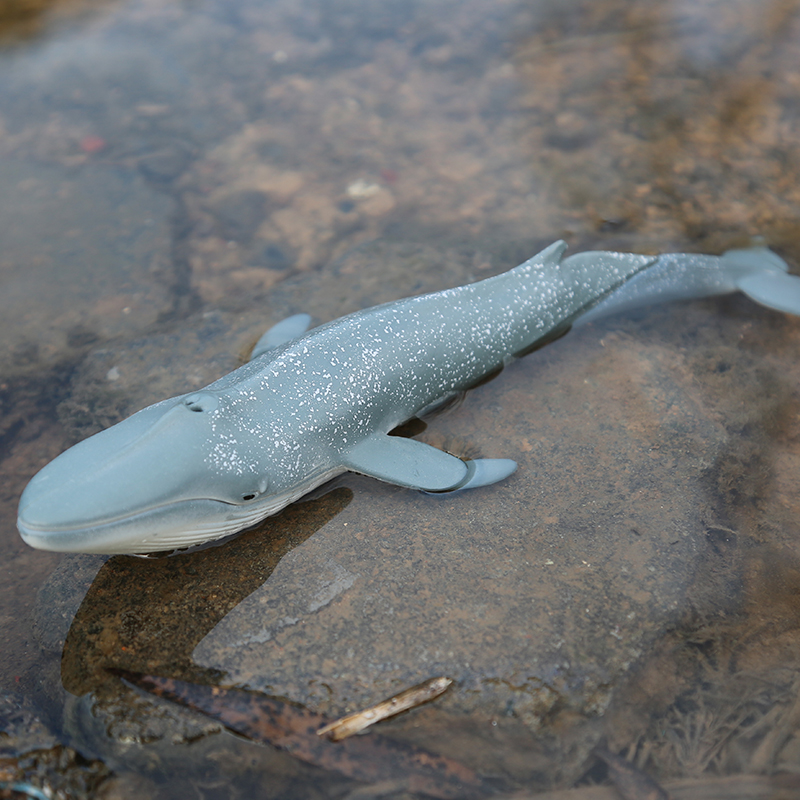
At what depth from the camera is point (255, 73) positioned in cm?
974

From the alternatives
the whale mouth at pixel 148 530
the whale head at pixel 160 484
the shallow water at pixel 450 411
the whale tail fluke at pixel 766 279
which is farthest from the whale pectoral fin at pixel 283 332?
the whale tail fluke at pixel 766 279

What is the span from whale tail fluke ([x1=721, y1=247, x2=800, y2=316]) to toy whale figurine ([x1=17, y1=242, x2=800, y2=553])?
0.02 metres

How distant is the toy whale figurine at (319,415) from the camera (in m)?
3.97

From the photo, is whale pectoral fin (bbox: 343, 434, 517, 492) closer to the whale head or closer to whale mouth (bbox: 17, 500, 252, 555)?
the whale head

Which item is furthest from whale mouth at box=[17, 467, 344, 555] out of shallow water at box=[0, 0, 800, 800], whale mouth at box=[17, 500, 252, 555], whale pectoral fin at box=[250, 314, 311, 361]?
whale pectoral fin at box=[250, 314, 311, 361]

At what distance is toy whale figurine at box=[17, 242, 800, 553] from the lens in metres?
3.97

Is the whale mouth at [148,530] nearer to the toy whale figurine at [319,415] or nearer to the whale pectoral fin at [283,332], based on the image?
the toy whale figurine at [319,415]

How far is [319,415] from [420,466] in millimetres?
819

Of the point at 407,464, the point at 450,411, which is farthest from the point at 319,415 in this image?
the point at 450,411

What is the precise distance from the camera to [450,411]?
559cm

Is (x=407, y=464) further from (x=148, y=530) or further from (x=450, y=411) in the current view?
(x=148, y=530)

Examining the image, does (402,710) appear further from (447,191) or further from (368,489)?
(447,191)

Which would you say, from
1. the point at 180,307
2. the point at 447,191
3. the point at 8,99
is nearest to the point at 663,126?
the point at 447,191

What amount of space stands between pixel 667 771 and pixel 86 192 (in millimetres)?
8243
